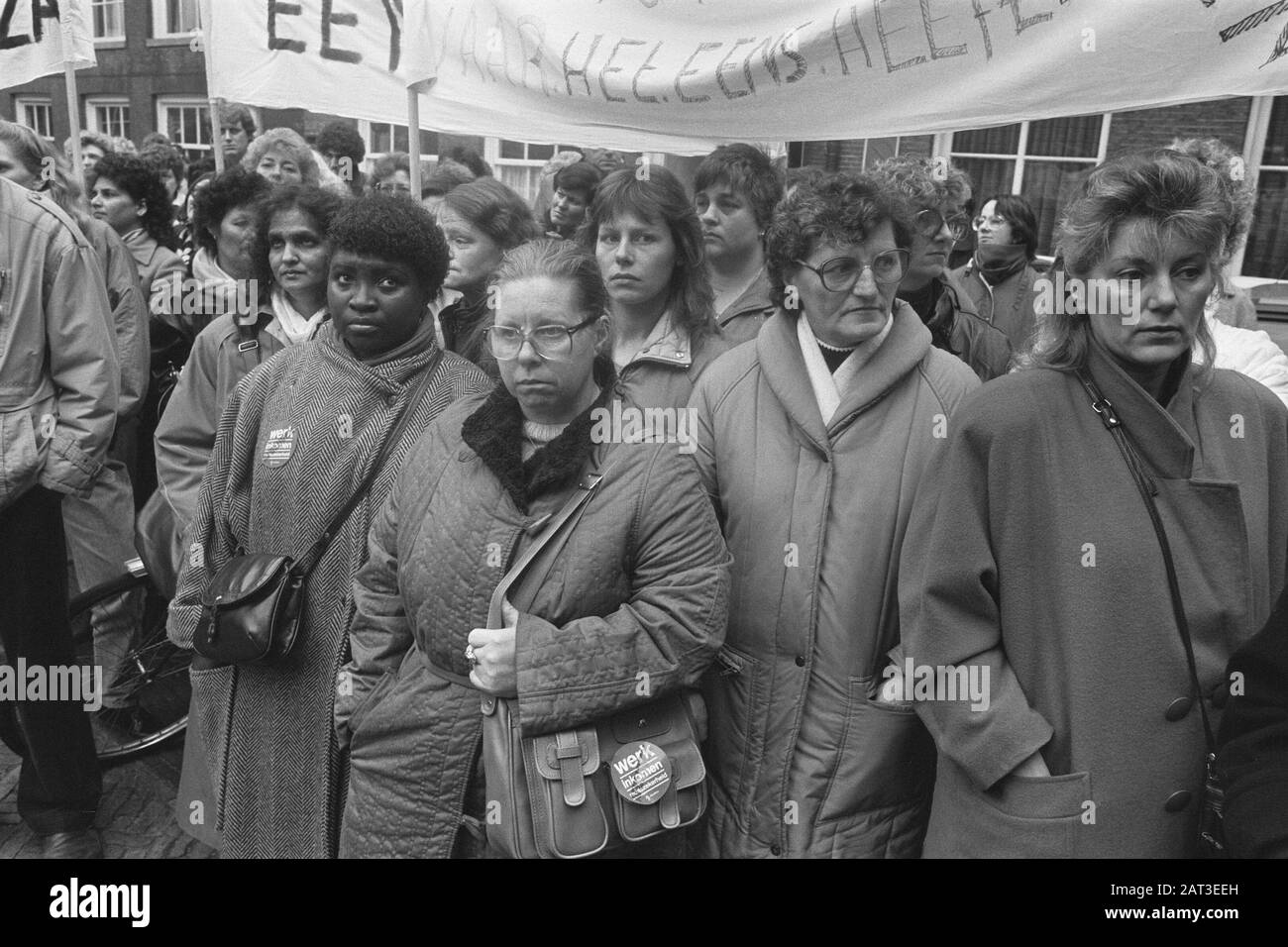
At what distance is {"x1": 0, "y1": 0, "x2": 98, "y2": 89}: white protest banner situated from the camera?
439 centimetres

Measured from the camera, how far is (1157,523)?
183 cm

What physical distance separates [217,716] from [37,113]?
26.0 meters

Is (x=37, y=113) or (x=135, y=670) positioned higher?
(x=37, y=113)

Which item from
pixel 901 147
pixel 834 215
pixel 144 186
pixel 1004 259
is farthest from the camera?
pixel 901 147

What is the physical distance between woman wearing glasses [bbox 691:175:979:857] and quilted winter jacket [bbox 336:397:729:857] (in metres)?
0.20

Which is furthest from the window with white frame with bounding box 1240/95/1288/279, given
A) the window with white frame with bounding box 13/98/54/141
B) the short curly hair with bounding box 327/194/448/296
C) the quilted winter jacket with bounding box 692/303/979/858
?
the window with white frame with bounding box 13/98/54/141

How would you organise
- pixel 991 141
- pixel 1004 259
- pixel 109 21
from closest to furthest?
pixel 1004 259 < pixel 991 141 < pixel 109 21

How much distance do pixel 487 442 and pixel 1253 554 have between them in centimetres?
150

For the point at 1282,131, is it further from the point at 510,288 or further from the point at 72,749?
the point at 72,749

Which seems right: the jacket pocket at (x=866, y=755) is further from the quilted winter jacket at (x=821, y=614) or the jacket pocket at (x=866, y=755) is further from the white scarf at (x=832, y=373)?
the white scarf at (x=832, y=373)

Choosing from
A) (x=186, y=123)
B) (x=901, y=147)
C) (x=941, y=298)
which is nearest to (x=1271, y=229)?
(x=901, y=147)

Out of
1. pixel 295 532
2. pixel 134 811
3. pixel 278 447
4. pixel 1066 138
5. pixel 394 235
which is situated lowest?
pixel 134 811

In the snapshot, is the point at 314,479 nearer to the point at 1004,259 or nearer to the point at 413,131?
the point at 413,131
